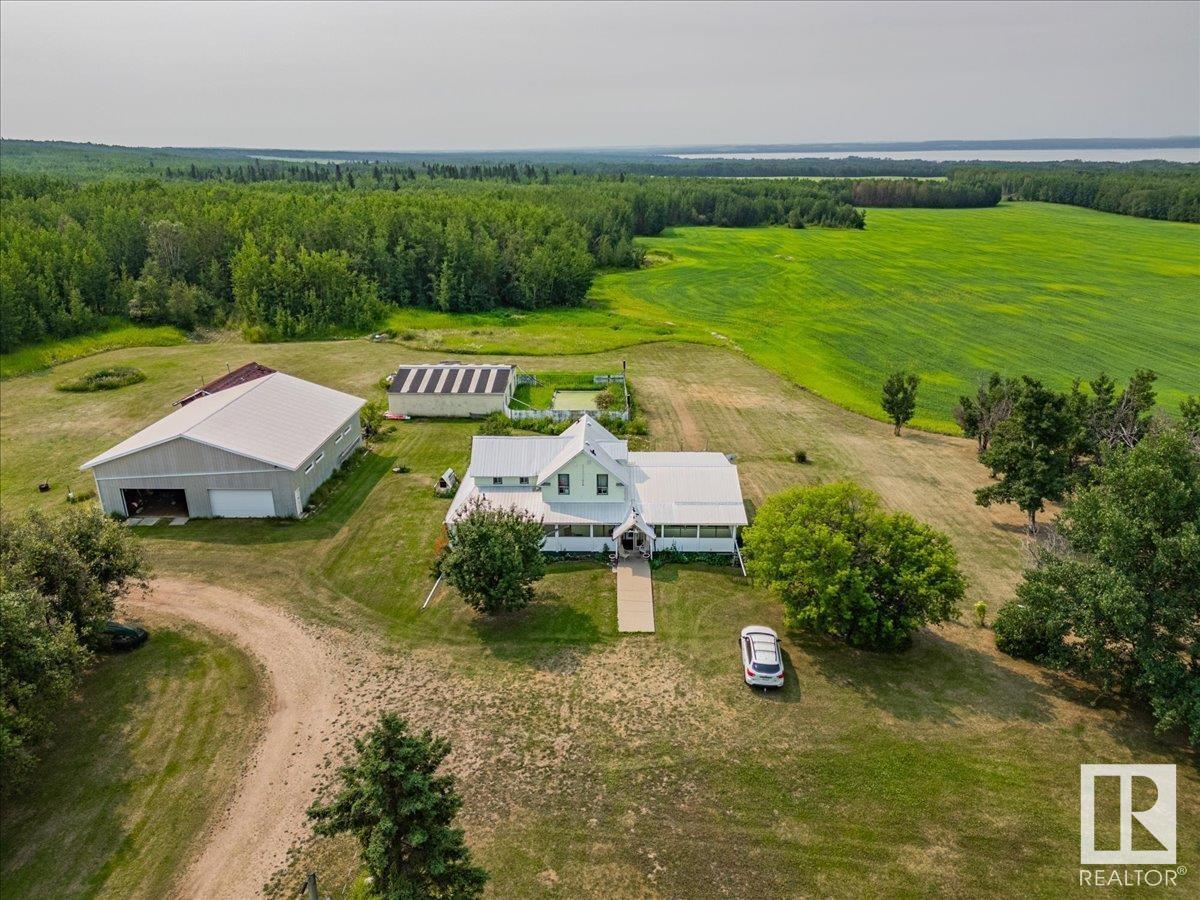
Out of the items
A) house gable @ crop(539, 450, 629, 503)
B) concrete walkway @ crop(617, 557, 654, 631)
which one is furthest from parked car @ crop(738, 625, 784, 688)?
house gable @ crop(539, 450, 629, 503)

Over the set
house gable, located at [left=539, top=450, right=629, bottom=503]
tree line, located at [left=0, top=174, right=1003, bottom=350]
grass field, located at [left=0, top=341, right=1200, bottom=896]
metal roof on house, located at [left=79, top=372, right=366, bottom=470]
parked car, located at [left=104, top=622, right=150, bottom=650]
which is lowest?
grass field, located at [left=0, top=341, right=1200, bottom=896]

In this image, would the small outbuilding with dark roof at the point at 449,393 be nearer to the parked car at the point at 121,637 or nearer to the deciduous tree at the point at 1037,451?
the parked car at the point at 121,637

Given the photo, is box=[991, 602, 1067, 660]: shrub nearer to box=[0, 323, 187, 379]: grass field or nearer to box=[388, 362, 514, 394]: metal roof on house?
box=[388, 362, 514, 394]: metal roof on house

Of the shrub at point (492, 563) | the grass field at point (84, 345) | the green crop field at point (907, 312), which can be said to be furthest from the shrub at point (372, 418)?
the grass field at point (84, 345)

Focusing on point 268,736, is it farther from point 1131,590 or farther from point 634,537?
point 1131,590

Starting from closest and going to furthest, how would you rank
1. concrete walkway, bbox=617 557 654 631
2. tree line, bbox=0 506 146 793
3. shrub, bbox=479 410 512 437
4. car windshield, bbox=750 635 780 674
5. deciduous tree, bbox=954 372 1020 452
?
tree line, bbox=0 506 146 793 → car windshield, bbox=750 635 780 674 → concrete walkway, bbox=617 557 654 631 → deciduous tree, bbox=954 372 1020 452 → shrub, bbox=479 410 512 437

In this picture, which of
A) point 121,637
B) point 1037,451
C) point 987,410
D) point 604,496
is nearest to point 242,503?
point 121,637

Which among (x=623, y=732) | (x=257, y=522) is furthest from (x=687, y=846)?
(x=257, y=522)
